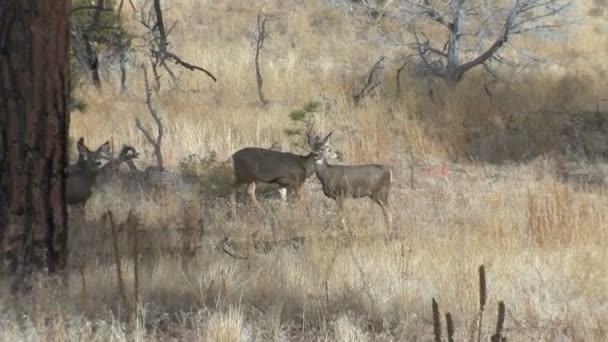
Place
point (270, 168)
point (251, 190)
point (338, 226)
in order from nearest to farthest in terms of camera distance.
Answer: point (338, 226)
point (270, 168)
point (251, 190)

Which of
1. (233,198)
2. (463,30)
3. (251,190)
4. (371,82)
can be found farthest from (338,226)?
(463,30)

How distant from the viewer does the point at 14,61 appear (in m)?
5.29

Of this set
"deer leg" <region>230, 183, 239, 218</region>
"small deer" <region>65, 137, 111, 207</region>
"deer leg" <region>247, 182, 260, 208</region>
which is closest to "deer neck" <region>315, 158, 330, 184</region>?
"deer leg" <region>247, 182, 260, 208</region>

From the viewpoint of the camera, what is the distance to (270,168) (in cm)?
1000

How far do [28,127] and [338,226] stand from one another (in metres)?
3.43

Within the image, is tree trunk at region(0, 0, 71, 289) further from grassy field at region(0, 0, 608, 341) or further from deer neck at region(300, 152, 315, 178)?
deer neck at region(300, 152, 315, 178)

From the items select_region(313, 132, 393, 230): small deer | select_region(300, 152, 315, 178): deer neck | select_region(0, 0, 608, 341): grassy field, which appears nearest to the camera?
select_region(0, 0, 608, 341): grassy field

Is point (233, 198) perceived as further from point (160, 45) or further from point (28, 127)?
point (28, 127)

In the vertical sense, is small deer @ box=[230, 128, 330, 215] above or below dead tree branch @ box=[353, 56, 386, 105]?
below

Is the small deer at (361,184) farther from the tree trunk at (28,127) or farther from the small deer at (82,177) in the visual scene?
the tree trunk at (28,127)

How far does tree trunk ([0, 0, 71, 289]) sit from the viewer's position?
17.3 feet

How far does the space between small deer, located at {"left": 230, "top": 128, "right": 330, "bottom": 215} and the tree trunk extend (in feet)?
15.0

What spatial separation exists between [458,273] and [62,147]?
2363 millimetres

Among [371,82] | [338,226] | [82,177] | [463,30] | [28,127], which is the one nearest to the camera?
[28,127]
